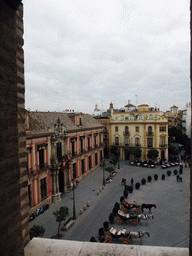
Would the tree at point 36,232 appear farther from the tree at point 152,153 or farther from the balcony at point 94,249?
the tree at point 152,153

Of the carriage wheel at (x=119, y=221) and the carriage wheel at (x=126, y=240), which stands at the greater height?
the carriage wheel at (x=126, y=240)

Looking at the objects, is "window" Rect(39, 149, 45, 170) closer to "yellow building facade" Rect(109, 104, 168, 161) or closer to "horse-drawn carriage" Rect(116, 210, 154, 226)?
"horse-drawn carriage" Rect(116, 210, 154, 226)

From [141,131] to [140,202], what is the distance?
67.5 ft

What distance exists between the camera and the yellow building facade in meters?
36.1

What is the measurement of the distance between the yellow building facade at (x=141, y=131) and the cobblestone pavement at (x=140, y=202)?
29.6 ft

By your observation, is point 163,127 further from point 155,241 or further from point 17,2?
point 17,2

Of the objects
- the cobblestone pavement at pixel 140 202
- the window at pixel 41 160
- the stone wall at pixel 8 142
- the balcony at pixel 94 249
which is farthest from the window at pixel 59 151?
the stone wall at pixel 8 142

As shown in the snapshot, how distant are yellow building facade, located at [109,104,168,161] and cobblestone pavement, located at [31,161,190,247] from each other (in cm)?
903

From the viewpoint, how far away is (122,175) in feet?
95.5

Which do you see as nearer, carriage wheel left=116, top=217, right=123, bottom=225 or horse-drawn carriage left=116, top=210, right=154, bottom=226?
horse-drawn carriage left=116, top=210, right=154, bottom=226

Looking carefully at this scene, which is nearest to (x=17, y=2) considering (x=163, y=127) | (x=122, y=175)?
(x=122, y=175)

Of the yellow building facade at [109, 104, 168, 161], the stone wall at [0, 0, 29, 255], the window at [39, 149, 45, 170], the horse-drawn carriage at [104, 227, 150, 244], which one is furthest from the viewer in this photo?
the yellow building facade at [109, 104, 168, 161]

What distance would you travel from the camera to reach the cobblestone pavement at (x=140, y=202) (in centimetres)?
1317

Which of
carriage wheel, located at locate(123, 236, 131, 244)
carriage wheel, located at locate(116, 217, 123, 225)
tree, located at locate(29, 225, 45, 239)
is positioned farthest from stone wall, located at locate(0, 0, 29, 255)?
carriage wheel, located at locate(116, 217, 123, 225)
